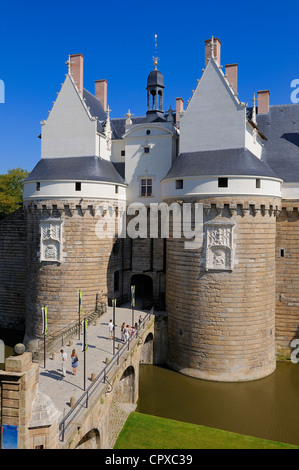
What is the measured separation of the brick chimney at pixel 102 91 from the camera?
36.8 m

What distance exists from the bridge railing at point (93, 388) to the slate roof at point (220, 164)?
11.2 m

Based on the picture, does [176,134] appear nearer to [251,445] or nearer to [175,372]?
[175,372]

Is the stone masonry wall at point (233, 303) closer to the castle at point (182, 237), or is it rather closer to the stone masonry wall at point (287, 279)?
the castle at point (182, 237)

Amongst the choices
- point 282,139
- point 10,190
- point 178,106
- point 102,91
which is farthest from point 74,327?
point 10,190

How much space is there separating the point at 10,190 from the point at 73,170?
2880 cm

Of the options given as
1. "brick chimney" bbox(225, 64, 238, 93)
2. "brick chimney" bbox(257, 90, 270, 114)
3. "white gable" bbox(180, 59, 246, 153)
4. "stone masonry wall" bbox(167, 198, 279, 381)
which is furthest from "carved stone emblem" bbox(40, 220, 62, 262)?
"brick chimney" bbox(257, 90, 270, 114)

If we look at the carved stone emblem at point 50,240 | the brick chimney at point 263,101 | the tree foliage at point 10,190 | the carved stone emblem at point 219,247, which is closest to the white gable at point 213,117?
the carved stone emblem at point 219,247

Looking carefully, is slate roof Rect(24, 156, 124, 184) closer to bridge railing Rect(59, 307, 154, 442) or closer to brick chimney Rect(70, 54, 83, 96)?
brick chimney Rect(70, 54, 83, 96)

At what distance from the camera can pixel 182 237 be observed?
25609mm

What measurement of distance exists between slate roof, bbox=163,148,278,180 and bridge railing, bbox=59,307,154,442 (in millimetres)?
11232

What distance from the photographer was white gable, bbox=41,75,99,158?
28891 mm

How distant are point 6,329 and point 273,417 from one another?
24.6 m

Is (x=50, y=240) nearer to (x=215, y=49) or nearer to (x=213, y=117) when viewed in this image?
(x=213, y=117)
